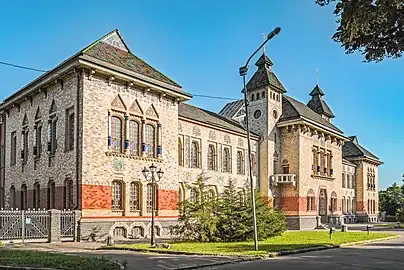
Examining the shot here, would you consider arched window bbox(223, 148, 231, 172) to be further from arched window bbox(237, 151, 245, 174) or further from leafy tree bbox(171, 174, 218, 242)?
leafy tree bbox(171, 174, 218, 242)

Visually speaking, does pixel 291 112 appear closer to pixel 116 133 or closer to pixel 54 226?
pixel 116 133

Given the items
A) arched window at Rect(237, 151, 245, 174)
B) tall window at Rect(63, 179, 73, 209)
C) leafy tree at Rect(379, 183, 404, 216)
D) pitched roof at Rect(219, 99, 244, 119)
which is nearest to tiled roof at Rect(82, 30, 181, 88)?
tall window at Rect(63, 179, 73, 209)

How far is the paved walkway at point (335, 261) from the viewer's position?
16.9 metres

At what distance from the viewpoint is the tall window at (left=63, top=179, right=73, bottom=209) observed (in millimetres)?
28234

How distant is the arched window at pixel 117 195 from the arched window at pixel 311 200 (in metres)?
24.4

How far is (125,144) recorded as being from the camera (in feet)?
98.6

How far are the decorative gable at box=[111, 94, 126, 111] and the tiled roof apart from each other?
213cm

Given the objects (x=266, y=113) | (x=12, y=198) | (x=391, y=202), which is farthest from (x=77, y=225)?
(x=391, y=202)

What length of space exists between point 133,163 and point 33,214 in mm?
7070

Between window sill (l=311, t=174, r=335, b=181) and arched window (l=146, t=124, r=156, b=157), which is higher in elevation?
arched window (l=146, t=124, r=156, b=157)

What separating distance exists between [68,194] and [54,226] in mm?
3003

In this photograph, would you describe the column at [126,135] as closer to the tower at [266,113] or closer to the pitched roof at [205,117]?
the pitched roof at [205,117]

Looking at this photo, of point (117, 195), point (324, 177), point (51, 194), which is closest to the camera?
point (117, 195)

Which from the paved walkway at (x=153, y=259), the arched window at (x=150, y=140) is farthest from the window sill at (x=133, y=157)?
the paved walkway at (x=153, y=259)
